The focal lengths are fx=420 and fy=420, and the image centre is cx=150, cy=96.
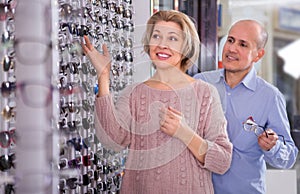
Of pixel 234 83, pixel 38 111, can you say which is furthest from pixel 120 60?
pixel 38 111

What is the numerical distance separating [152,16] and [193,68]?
0.39 ft

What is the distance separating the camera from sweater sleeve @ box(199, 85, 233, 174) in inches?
28.3

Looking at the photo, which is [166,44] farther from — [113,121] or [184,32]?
[113,121]

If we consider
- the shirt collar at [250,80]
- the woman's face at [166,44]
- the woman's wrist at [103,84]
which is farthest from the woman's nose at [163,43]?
the shirt collar at [250,80]

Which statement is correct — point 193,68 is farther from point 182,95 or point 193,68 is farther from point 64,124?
point 64,124

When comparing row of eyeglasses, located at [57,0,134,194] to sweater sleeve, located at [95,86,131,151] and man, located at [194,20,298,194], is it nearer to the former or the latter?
sweater sleeve, located at [95,86,131,151]

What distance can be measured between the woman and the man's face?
139 mm

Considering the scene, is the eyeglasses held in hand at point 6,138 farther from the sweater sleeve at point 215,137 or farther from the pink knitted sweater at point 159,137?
the sweater sleeve at point 215,137

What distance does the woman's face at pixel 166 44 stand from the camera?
0.69m

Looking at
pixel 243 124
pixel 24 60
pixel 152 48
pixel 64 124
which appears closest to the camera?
pixel 24 60

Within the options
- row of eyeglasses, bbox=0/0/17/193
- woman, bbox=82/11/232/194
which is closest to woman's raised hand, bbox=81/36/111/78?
woman, bbox=82/11/232/194

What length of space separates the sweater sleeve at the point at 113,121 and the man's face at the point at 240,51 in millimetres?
244

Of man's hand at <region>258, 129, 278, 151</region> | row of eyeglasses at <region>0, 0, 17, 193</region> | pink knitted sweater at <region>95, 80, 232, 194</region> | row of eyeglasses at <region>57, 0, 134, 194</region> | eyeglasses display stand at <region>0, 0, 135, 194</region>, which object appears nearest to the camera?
eyeglasses display stand at <region>0, 0, 135, 194</region>

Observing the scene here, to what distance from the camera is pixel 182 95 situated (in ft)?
2.35
